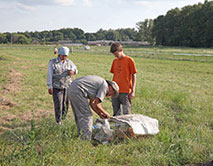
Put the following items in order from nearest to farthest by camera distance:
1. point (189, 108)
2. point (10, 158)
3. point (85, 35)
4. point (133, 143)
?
point (10, 158)
point (133, 143)
point (189, 108)
point (85, 35)

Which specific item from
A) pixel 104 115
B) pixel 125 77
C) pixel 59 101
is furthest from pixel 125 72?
pixel 59 101

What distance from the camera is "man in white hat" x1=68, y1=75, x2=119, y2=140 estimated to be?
4.62m

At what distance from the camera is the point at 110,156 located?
4223 mm

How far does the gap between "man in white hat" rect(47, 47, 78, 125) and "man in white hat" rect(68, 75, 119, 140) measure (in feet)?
3.40

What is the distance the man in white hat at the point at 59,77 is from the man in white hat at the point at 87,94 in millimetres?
1036

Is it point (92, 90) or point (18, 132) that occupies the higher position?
point (92, 90)

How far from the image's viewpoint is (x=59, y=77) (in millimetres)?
5848

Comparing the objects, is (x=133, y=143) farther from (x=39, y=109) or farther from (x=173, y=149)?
(x=39, y=109)

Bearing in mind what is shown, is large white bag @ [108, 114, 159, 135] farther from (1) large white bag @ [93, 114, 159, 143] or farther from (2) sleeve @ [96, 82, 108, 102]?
(2) sleeve @ [96, 82, 108, 102]

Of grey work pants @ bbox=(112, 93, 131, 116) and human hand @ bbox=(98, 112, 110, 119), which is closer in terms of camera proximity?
human hand @ bbox=(98, 112, 110, 119)

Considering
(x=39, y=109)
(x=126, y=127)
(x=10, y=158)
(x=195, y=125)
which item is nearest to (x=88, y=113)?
(x=126, y=127)

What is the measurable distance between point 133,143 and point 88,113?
103 centimetres

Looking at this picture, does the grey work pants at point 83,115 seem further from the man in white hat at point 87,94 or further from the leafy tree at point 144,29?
the leafy tree at point 144,29

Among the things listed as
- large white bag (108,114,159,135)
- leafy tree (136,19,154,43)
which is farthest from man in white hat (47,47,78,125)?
leafy tree (136,19,154,43)
